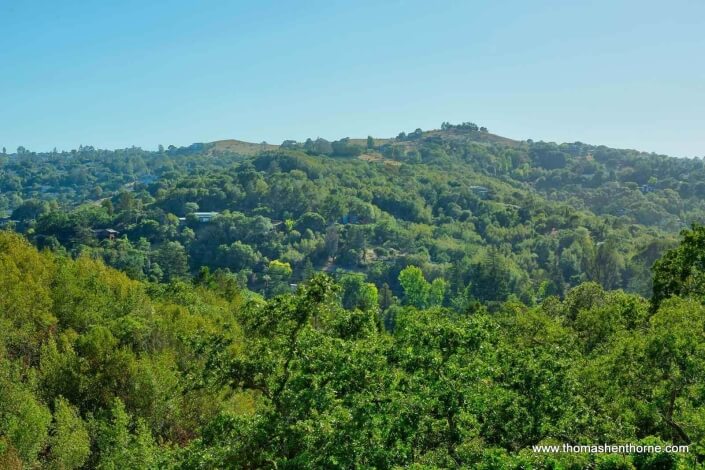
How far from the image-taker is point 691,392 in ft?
49.3

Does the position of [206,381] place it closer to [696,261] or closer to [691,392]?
Answer: [691,392]

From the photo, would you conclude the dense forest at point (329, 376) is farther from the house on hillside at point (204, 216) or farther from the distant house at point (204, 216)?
the distant house at point (204, 216)

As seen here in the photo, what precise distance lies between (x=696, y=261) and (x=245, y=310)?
2012 centimetres

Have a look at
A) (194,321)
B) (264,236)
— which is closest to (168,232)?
(264,236)

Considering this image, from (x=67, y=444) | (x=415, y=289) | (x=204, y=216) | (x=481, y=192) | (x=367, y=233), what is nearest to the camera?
(x=67, y=444)

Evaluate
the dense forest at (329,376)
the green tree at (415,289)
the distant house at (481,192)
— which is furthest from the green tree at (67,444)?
the distant house at (481,192)

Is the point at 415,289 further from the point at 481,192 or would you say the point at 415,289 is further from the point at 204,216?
the point at 481,192

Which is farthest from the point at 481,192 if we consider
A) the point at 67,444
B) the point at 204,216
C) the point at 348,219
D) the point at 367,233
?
the point at 67,444

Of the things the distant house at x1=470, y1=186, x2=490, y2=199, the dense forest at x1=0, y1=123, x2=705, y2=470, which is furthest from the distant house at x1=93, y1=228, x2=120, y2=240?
the distant house at x1=470, y1=186, x2=490, y2=199

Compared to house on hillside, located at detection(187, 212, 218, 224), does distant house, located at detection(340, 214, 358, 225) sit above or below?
above

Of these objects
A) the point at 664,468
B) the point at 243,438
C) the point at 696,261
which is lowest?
the point at 243,438

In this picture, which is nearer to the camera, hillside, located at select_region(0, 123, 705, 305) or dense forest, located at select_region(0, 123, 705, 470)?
dense forest, located at select_region(0, 123, 705, 470)

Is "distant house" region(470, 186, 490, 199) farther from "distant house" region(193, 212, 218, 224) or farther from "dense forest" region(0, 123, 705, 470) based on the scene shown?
"dense forest" region(0, 123, 705, 470)

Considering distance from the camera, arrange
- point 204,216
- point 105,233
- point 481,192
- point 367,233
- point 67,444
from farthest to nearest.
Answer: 1. point 481,192
2. point 204,216
3. point 367,233
4. point 105,233
5. point 67,444
